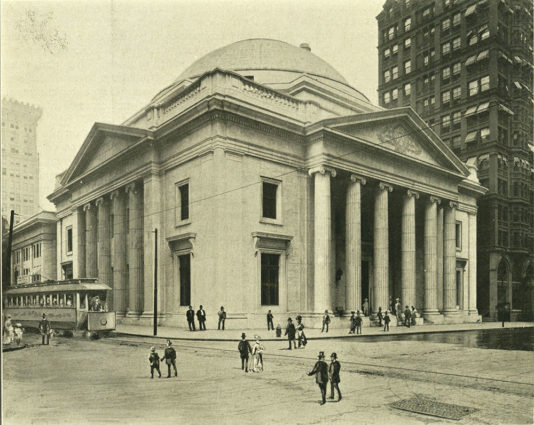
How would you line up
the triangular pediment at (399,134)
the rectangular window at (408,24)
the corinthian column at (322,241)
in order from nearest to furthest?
the rectangular window at (408,24) → the corinthian column at (322,241) → the triangular pediment at (399,134)

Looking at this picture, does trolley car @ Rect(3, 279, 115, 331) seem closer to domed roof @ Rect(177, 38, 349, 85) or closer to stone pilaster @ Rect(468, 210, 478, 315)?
domed roof @ Rect(177, 38, 349, 85)

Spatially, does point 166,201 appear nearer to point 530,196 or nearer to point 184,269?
point 184,269

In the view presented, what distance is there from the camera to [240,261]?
28109mm

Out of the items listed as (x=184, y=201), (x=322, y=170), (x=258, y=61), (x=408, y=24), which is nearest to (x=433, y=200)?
(x=322, y=170)

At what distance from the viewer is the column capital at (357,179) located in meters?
33.8

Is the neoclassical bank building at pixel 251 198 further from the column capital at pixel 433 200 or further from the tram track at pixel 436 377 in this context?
the tram track at pixel 436 377

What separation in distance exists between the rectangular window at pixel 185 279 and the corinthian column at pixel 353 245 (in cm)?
1030

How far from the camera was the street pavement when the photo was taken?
32.2 ft

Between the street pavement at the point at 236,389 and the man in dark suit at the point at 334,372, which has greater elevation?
the man in dark suit at the point at 334,372

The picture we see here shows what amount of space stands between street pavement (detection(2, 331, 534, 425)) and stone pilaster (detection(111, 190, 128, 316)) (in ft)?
59.1

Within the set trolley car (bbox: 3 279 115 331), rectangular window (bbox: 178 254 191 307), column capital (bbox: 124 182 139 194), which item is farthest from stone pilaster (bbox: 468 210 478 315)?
trolley car (bbox: 3 279 115 331)

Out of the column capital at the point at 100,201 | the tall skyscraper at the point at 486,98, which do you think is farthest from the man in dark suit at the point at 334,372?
the column capital at the point at 100,201

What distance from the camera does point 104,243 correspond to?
3803 cm

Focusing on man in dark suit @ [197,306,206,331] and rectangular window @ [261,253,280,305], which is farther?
rectangular window @ [261,253,280,305]
